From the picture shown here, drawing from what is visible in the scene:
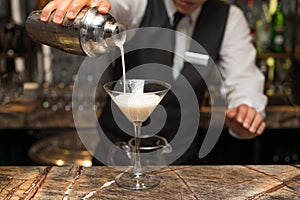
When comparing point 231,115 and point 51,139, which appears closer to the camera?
point 231,115

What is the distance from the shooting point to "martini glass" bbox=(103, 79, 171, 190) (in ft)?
4.89

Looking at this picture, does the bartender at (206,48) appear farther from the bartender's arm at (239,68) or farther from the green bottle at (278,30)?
the green bottle at (278,30)

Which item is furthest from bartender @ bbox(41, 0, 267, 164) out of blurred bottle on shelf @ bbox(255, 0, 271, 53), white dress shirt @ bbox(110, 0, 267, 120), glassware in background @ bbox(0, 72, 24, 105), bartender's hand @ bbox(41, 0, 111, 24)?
blurred bottle on shelf @ bbox(255, 0, 271, 53)

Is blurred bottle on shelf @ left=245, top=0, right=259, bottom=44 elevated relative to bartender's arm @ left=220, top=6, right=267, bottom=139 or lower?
elevated

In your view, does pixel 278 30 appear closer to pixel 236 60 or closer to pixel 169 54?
pixel 236 60

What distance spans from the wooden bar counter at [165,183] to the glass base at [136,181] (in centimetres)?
2

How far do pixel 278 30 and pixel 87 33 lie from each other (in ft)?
7.69

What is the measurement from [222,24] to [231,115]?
1.70ft

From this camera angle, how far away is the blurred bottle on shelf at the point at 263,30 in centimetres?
345

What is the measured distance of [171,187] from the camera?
1589 mm

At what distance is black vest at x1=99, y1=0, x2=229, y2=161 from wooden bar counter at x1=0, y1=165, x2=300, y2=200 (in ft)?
1.95

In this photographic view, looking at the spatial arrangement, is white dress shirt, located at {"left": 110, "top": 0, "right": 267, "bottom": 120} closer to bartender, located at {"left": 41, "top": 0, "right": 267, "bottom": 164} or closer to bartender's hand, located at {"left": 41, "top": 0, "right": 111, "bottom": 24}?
bartender, located at {"left": 41, "top": 0, "right": 267, "bottom": 164}

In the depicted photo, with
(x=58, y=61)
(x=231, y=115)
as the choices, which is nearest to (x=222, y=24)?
(x=231, y=115)

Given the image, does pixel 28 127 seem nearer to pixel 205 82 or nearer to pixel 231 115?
pixel 205 82
